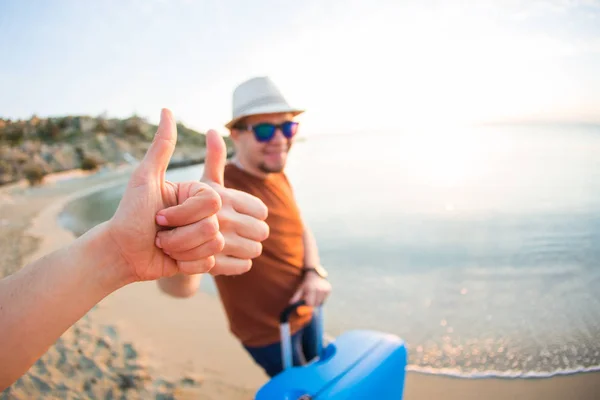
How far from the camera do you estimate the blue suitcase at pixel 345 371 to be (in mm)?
1639

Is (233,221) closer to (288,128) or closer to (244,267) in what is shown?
(244,267)

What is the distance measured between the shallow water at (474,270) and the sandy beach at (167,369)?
24 centimetres

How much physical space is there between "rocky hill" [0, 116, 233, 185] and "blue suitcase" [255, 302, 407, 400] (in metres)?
29.7

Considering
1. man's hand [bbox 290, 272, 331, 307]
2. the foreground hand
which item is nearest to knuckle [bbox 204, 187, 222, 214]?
the foreground hand

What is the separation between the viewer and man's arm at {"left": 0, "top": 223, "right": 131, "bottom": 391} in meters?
0.77

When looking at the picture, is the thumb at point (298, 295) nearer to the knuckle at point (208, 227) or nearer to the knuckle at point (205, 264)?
the knuckle at point (205, 264)

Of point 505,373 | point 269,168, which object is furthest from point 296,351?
point 505,373

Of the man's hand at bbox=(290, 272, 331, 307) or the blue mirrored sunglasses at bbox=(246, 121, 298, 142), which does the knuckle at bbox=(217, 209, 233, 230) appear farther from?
the blue mirrored sunglasses at bbox=(246, 121, 298, 142)

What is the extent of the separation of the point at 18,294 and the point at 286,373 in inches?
49.3

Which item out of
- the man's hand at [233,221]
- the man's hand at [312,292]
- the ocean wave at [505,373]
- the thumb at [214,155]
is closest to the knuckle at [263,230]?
the man's hand at [233,221]

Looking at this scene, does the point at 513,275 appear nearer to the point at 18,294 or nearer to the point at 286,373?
the point at 286,373

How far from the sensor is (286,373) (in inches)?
68.1

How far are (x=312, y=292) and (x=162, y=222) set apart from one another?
131cm

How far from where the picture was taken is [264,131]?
7.63 ft
